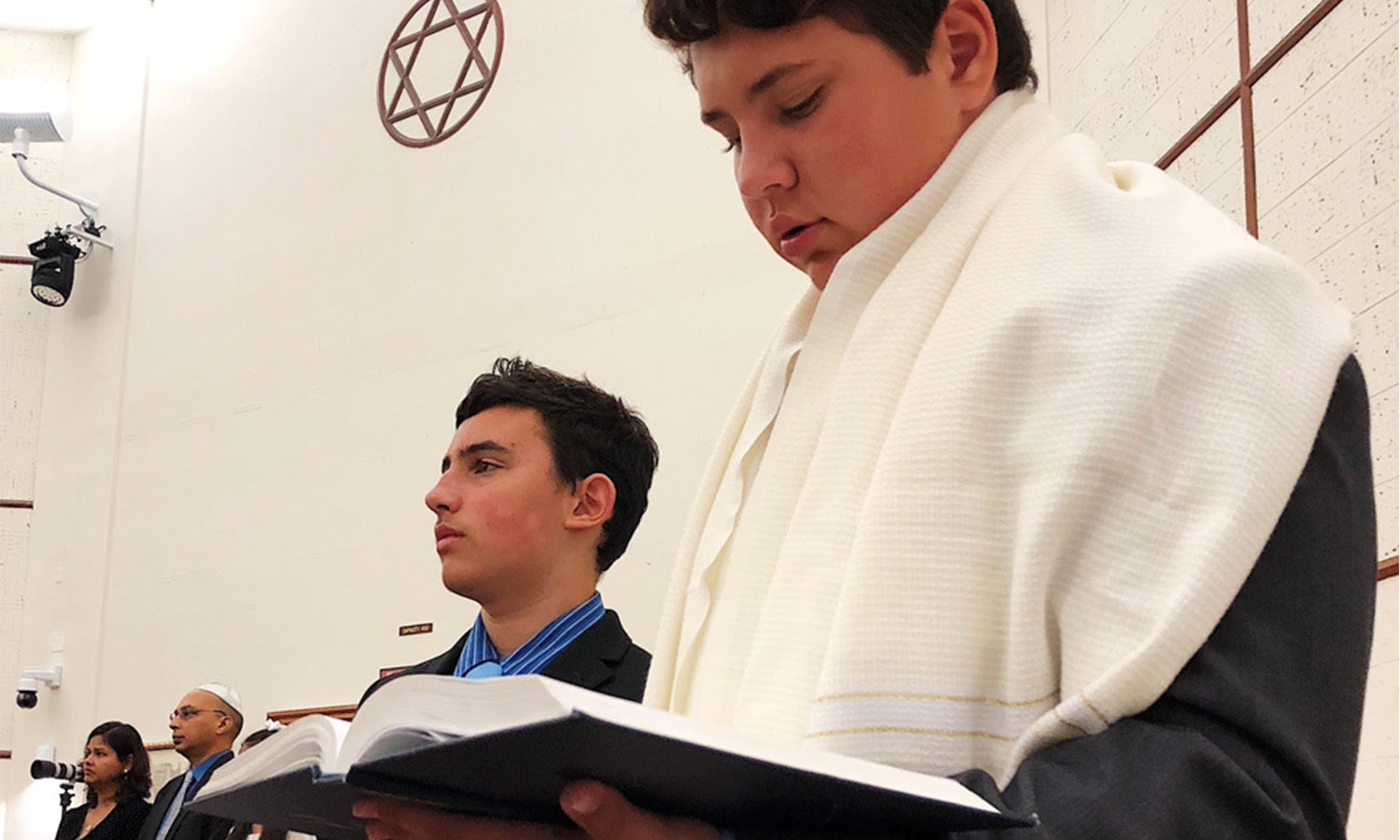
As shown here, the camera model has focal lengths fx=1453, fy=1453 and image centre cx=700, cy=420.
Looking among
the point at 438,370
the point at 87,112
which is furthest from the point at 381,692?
the point at 87,112

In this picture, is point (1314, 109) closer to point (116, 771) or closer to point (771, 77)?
point (771, 77)

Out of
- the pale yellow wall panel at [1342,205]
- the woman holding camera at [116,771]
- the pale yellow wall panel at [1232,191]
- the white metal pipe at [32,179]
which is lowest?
the woman holding camera at [116,771]

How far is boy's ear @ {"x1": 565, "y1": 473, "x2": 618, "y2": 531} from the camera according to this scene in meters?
2.97

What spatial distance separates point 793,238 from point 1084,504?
17.4 inches

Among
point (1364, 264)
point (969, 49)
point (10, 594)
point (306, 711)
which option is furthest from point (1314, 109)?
point (10, 594)

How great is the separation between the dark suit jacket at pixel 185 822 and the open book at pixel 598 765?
4.33 metres

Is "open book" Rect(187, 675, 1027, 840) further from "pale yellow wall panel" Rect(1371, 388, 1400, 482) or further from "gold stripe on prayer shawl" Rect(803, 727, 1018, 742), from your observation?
"pale yellow wall panel" Rect(1371, 388, 1400, 482)

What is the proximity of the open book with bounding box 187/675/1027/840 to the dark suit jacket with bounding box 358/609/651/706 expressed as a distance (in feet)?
5.69

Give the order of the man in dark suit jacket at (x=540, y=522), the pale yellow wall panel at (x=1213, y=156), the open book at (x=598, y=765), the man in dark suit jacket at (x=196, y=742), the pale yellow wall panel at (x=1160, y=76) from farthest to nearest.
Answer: the man in dark suit jacket at (x=196, y=742), the pale yellow wall panel at (x=1160, y=76), the pale yellow wall panel at (x=1213, y=156), the man in dark suit jacket at (x=540, y=522), the open book at (x=598, y=765)

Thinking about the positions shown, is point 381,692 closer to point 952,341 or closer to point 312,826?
point 312,826

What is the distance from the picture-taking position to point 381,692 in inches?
34.6

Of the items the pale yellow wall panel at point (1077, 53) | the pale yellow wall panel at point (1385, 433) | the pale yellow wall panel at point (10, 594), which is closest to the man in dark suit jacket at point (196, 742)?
the pale yellow wall panel at point (10, 594)

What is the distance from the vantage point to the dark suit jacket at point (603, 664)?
264 cm

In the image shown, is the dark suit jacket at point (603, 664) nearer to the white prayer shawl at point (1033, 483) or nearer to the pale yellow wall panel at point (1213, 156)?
the white prayer shawl at point (1033, 483)
